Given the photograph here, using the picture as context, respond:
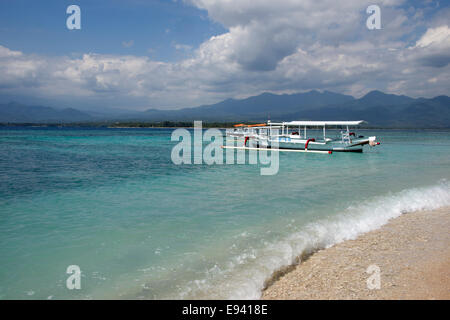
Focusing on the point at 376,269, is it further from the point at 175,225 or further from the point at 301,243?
the point at 175,225

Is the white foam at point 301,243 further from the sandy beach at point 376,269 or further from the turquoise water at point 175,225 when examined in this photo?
the sandy beach at point 376,269

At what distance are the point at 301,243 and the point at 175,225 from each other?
3200 mm

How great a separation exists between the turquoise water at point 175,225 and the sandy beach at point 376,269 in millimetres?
426

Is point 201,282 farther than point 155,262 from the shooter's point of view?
No

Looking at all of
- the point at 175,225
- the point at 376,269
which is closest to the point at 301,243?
the point at 376,269

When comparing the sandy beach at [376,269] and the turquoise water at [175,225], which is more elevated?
the turquoise water at [175,225]

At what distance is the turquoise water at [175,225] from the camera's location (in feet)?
15.7

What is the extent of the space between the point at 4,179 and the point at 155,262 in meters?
12.2

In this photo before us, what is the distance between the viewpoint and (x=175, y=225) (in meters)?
7.50

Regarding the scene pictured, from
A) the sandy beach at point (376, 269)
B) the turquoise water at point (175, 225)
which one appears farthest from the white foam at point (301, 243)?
the sandy beach at point (376, 269)

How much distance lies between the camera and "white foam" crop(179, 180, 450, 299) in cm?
453

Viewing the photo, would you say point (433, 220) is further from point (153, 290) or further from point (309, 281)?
point (153, 290)
